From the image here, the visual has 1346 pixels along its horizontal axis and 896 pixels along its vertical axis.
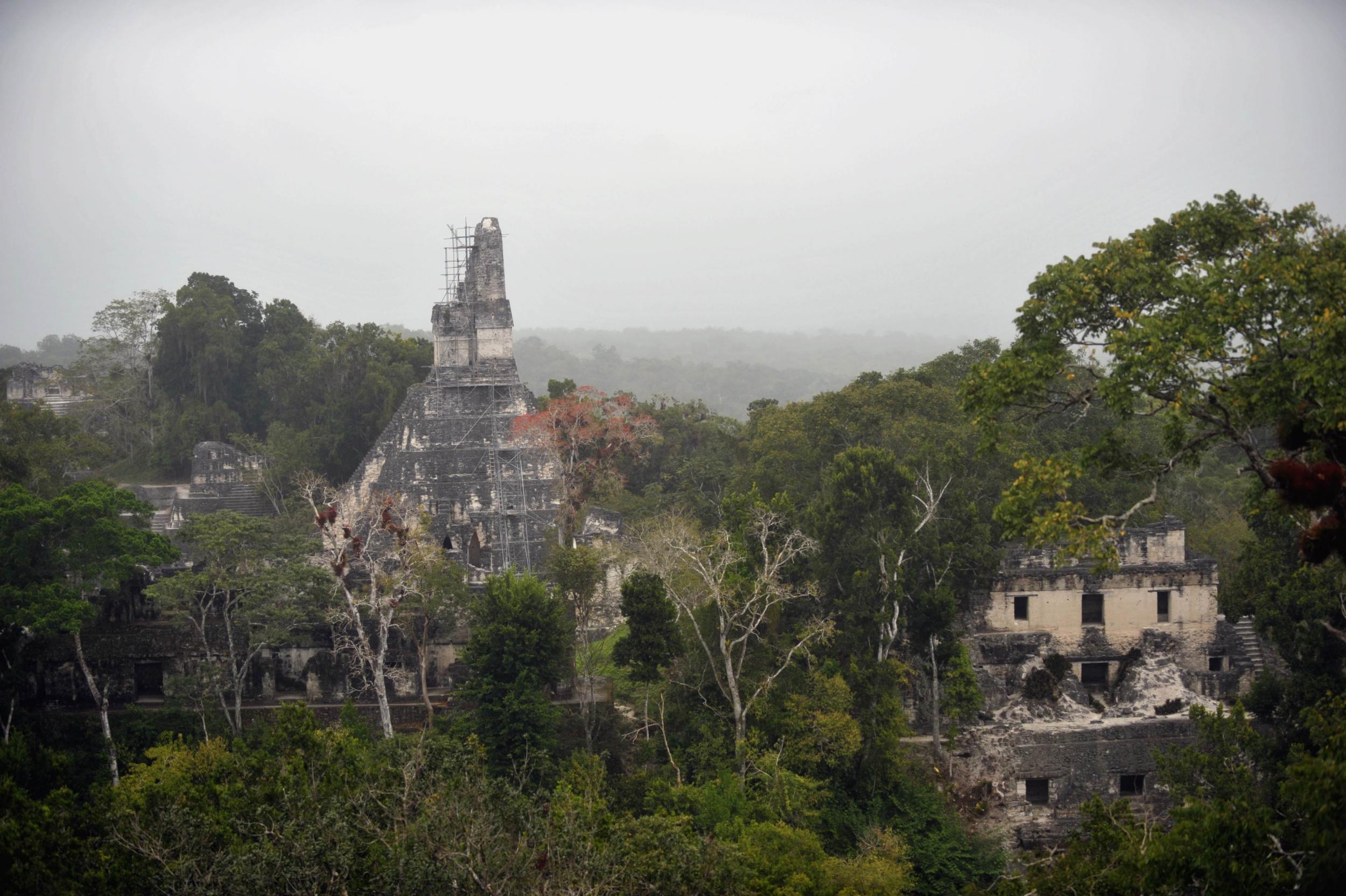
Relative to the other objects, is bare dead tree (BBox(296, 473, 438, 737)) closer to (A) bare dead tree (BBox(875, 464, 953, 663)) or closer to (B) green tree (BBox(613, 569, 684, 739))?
(B) green tree (BBox(613, 569, 684, 739))

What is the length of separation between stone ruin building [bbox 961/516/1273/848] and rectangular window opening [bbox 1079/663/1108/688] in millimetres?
22

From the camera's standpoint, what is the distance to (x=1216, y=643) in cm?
1978

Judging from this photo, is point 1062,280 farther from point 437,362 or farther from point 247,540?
point 437,362

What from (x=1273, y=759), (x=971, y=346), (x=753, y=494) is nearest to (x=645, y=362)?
(x=971, y=346)

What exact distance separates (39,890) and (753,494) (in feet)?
40.6

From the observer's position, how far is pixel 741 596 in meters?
17.4

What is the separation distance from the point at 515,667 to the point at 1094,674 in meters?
10.4

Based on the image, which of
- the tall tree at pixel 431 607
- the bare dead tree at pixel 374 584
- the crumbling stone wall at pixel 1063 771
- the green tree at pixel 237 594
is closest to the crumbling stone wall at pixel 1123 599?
the crumbling stone wall at pixel 1063 771

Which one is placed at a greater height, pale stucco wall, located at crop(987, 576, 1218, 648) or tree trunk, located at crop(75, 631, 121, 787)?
pale stucco wall, located at crop(987, 576, 1218, 648)

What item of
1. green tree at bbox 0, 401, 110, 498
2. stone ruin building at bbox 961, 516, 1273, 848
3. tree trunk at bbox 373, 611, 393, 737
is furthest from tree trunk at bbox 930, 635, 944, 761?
green tree at bbox 0, 401, 110, 498

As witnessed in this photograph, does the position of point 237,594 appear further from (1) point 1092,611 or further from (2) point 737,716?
Result: (1) point 1092,611

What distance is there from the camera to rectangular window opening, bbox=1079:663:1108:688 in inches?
773

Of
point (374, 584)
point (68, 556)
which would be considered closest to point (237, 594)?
point (68, 556)

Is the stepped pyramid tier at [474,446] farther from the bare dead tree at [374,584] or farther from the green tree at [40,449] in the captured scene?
the green tree at [40,449]
